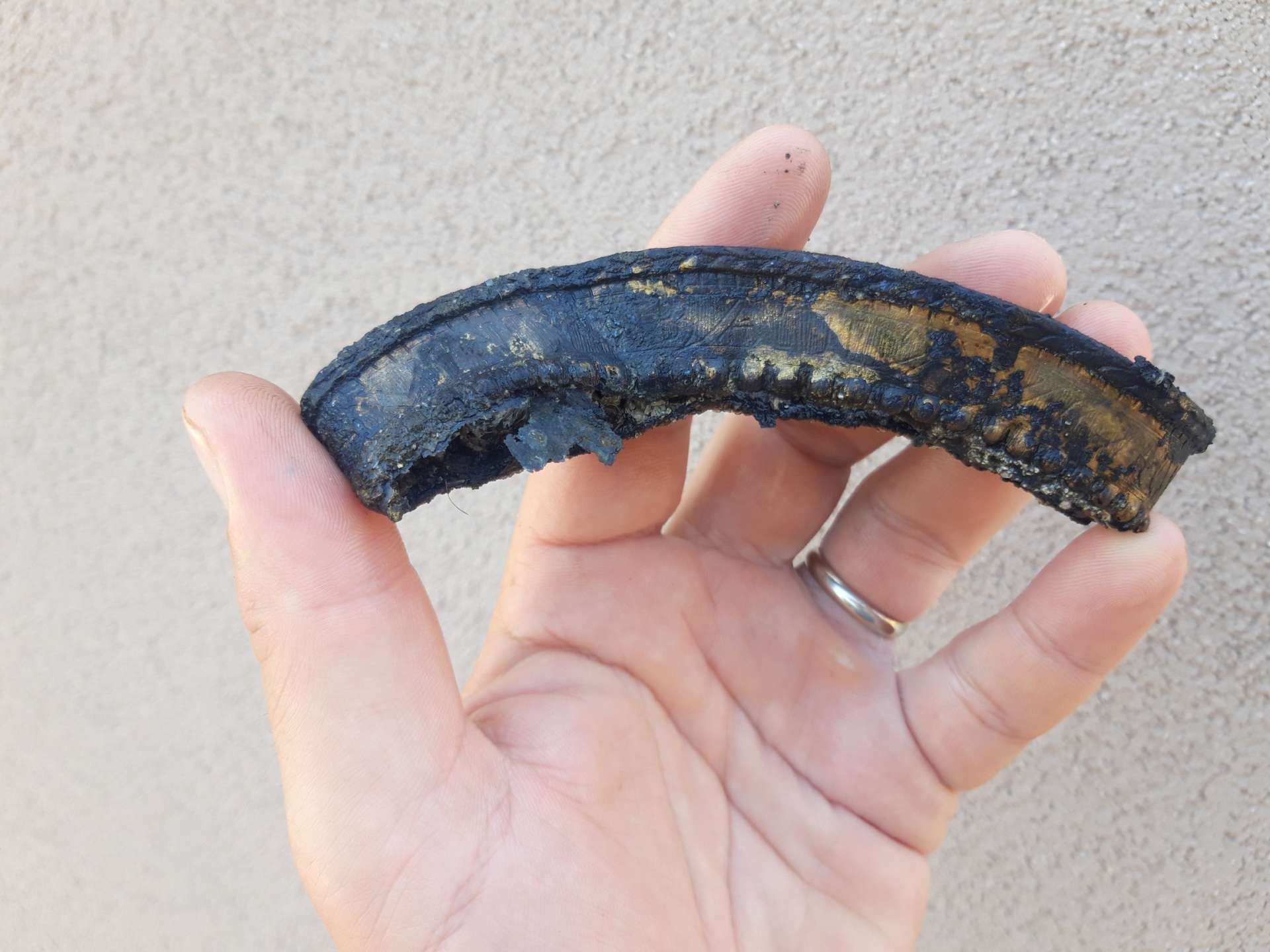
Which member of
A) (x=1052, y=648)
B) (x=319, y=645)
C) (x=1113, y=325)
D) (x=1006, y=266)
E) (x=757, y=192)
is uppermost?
(x=757, y=192)

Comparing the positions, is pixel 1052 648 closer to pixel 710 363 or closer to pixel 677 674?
pixel 677 674

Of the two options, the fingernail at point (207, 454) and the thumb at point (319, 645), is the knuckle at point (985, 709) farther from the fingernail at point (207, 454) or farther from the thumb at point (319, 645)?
the fingernail at point (207, 454)

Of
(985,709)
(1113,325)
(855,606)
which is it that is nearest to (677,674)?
(855,606)

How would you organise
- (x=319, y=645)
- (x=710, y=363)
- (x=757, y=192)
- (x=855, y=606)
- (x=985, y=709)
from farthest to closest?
(x=855, y=606) < (x=985, y=709) < (x=757, y=192) < (x=710, y=363) < (x=319, y=645)

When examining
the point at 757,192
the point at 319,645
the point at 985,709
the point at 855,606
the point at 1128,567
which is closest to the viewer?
the point at 319,645

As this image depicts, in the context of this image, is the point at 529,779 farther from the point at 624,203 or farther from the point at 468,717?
the point at 624,203

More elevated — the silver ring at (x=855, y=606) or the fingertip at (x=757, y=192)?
the fingertip at (x=757, y=192)

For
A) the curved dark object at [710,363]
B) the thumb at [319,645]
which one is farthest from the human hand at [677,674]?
the curved dark object at [710,363]

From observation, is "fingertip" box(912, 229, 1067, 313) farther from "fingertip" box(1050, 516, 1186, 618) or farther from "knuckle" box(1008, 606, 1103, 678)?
"knuckle" box(1008, 606, 1103, 678)
